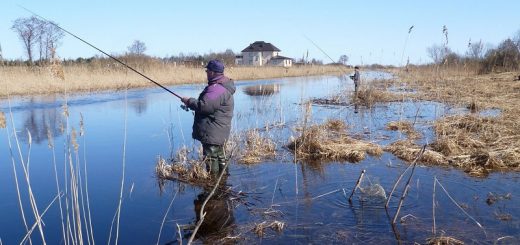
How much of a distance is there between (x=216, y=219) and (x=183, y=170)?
1.79 metres

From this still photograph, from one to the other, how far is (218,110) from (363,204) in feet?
6.90

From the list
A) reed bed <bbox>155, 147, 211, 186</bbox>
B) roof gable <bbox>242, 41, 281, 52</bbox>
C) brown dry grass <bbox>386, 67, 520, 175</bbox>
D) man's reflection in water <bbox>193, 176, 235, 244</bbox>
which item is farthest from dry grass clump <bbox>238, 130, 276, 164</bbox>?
roof gable <bbox>242, 41, 281, 52</bbox>

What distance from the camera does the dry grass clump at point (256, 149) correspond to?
6813mm

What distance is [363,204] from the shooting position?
4676mm

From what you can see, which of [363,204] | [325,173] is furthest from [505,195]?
[325,173]

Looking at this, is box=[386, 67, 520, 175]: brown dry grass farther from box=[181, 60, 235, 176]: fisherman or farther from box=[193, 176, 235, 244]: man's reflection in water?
box=[193, 176, 235, 244]: man's reflection in water

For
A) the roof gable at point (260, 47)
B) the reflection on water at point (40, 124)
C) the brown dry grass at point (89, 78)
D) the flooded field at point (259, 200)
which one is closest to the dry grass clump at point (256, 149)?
the flooded field at point (259, 200)

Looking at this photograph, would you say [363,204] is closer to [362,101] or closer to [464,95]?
[362,101]

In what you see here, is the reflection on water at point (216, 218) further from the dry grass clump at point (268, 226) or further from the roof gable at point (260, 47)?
the roof gable at point (260, 47)

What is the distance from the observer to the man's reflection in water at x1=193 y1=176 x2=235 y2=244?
12.7ft

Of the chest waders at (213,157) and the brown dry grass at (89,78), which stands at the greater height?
the brown dry grass at (89,78)

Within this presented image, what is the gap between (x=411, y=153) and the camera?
6.76 m

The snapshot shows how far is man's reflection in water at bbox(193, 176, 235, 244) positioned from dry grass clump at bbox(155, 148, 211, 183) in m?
0.39

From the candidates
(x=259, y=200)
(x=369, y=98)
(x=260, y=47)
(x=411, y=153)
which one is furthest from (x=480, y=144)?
(x=260, y=47)
